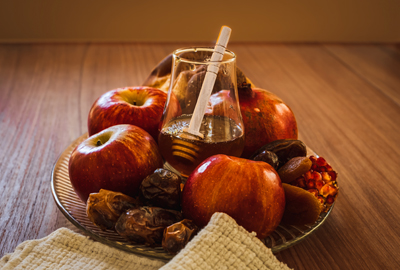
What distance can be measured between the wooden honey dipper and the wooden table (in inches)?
6.5

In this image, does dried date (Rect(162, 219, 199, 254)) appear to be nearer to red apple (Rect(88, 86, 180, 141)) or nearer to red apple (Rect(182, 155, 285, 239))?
red apple (Rect(182, 155, 285, 239))

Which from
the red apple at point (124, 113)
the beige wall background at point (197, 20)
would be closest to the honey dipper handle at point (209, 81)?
the red apple at point (124, 113)

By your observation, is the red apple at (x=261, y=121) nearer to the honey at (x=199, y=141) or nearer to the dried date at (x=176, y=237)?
the honey at (x=199, y=141)

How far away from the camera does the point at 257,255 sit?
14.2 inches

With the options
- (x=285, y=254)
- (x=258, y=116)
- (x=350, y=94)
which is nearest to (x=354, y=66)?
(x=350, y=94)

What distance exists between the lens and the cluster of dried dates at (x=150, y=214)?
0.38 meters

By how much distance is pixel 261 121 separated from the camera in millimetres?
584

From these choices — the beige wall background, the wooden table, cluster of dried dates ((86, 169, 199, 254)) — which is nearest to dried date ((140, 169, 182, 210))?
cluster of dried dates ((86, 169, 199, 254))

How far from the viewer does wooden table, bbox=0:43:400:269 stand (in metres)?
0.47

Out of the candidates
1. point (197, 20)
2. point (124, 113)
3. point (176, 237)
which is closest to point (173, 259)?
point (176, 237)

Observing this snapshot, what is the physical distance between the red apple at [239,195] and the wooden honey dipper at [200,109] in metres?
0.07

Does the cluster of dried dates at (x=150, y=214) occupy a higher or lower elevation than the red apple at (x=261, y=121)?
lower

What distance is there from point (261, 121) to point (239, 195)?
21 centimetres

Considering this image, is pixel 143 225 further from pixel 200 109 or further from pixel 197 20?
pixel 197 20
